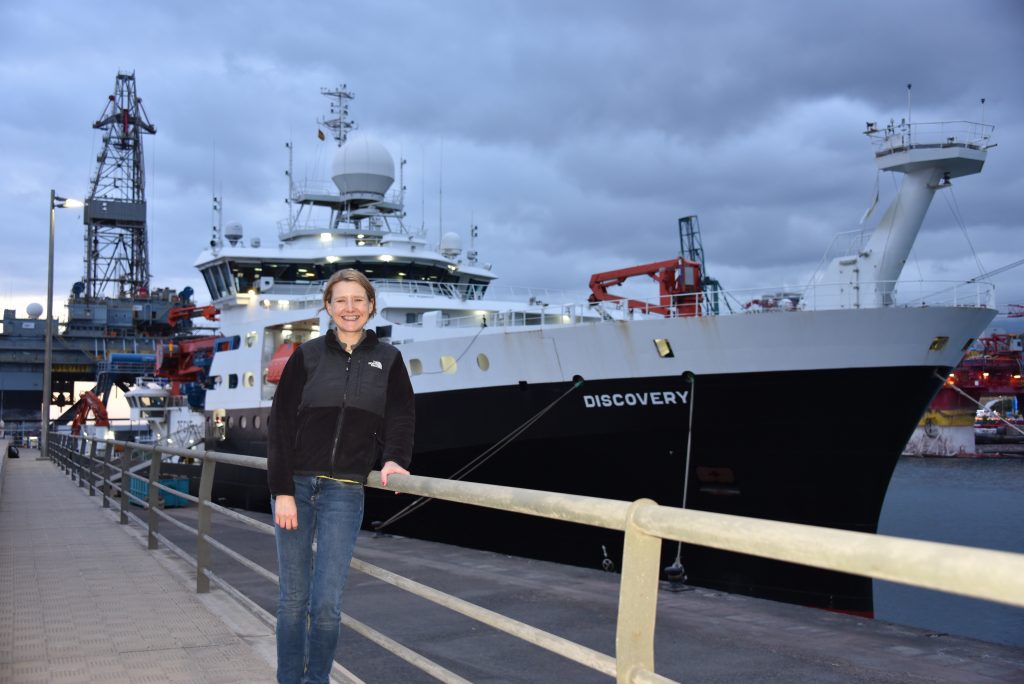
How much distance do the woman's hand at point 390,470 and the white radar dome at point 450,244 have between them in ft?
70.4

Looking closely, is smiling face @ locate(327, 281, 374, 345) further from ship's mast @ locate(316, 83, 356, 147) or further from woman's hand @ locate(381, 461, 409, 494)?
ship's mast @ locate(316, 83, 356, 147)

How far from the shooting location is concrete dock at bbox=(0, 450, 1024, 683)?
15.9ft

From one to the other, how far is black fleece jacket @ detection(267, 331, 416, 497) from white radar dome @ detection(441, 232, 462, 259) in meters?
21.3

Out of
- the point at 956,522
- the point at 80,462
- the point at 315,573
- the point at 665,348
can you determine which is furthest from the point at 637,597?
the point at 956,522

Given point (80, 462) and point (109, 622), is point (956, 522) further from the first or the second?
point (109, 622)

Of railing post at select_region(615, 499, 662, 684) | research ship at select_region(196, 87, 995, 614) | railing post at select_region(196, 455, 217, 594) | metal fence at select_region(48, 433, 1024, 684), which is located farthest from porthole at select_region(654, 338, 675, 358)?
railing post at select_region(615, 499, 662, 684)

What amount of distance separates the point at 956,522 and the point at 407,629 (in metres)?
34.7

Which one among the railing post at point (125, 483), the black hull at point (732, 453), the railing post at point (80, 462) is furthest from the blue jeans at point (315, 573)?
the railing post at point (80, 462)

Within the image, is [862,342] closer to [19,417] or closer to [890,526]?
[890,526]

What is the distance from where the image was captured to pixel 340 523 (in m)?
3.66

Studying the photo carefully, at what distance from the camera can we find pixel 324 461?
11.9ft

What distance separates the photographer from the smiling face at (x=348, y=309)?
3.87m

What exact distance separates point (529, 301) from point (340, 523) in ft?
53.5

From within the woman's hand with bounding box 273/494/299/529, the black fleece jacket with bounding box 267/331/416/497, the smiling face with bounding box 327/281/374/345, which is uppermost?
the smiling face with bounding box 327/281/374/345
